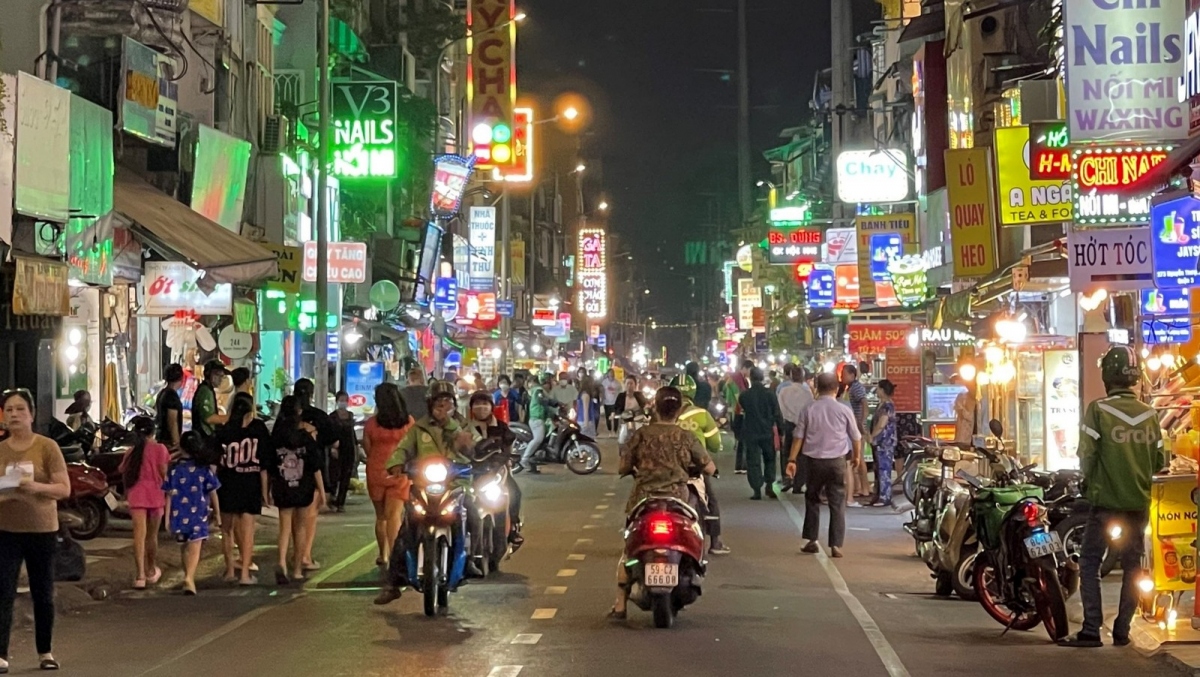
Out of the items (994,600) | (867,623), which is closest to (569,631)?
(867,623)

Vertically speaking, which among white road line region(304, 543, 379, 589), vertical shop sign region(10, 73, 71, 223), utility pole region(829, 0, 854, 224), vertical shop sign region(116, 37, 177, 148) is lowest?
white road line region(304, 543, 379, 589)

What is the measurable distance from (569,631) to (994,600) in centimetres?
336

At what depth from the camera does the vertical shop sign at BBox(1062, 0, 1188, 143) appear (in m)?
14.0

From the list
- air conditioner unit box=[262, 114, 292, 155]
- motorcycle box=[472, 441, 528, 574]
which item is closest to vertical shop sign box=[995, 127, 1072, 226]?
motorcycle box=[472, 441, 528, 574]

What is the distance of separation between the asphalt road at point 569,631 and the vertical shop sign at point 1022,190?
5001mm

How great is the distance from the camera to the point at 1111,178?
15.5 metres

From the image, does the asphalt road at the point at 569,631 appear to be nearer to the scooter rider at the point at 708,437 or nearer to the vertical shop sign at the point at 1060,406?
the scooter rider at the point at 708,437

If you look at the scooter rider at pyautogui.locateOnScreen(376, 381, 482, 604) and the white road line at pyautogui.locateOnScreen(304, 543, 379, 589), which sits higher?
the scooter rider at pyautogui.locateOnScreen(376, 381, 482, 604)

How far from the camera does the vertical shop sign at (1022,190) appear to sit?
790 inches

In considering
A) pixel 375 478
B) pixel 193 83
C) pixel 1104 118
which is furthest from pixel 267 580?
pixel 193 83

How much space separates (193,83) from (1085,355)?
15.9 metres

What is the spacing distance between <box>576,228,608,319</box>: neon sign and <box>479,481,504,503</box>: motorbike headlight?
9989cm

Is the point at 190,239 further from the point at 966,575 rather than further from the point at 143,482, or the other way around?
the point at 966,575

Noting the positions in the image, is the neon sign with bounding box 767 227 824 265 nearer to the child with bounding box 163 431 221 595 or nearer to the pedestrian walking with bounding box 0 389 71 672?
the child with bounding box 163 431 221 595
